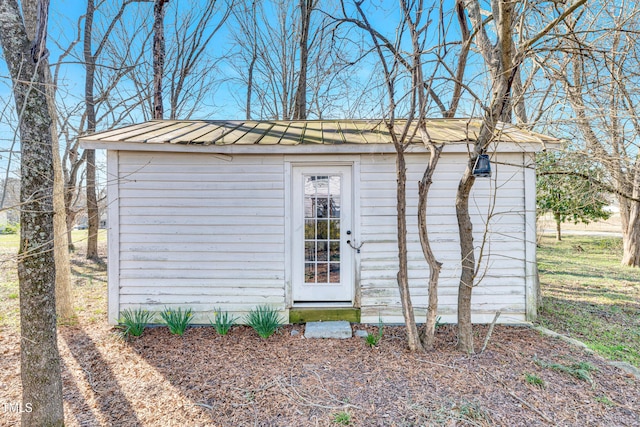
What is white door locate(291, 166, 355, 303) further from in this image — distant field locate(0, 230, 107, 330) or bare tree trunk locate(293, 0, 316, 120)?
bare tree trunk locate(293, 0, 316, 120)

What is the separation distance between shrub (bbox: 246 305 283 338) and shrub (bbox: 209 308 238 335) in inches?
10.0

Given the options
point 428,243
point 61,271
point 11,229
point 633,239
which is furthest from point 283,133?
point 633,239

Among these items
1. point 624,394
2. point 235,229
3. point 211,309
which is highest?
point 235,229

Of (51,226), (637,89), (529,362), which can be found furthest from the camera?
(637,89)

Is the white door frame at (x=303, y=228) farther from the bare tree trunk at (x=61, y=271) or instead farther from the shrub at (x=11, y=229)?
the bare tree trunk at (x=61, y=271)

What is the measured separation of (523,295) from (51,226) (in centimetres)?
506

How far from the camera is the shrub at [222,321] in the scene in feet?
12.1

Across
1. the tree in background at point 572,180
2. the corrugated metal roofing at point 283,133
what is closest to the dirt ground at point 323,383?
the corrugated metal roofing at point 283,133

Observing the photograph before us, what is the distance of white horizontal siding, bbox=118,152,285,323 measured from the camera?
3.93 metres

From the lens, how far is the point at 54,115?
4094mm

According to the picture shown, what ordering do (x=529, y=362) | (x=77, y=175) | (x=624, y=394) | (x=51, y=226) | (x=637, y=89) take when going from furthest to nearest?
(x=77, y=175), (x=637, y=89), (x=529, y=362), (x=624, y=394), (x=51, y=226)

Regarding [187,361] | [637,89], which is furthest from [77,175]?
[637,89]

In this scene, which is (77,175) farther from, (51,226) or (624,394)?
(624,394)

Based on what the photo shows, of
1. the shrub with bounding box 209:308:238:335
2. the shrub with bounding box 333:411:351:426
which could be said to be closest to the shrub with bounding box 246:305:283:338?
the shrub with bounding box 209:308:238:335
